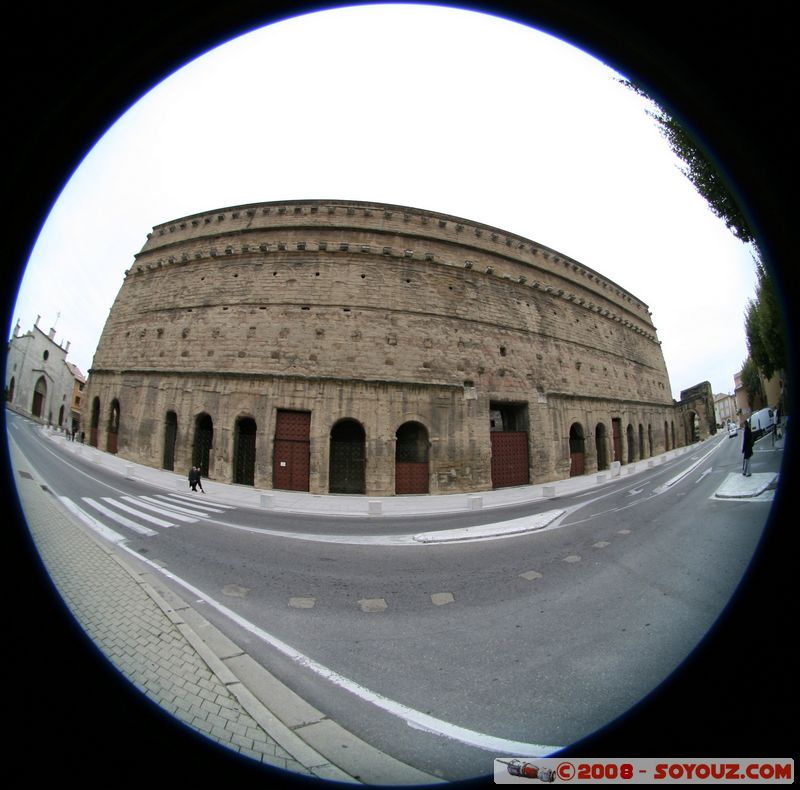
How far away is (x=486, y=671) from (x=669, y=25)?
345 centimetres

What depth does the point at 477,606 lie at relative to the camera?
2633mm

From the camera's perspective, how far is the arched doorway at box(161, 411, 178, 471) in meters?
7.69

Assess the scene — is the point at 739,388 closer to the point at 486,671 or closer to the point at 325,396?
the point at 486,671

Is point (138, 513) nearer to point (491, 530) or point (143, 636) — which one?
point (143, 636)

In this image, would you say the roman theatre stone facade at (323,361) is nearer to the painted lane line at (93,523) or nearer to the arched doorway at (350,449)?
the arched doorway at (350,449)

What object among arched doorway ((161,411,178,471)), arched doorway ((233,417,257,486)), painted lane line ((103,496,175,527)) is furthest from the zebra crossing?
arched doorway ((161,411,178,471))

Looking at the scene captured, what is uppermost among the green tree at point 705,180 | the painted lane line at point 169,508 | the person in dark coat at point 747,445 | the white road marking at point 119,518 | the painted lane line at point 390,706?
the green tree at point 705,180

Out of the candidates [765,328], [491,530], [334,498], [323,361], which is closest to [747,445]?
[765,328]

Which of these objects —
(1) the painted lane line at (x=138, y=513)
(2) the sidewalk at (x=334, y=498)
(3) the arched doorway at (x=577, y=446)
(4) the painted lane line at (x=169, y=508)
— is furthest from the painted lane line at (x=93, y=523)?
(3) the arched doorway at (x=577, y=446)

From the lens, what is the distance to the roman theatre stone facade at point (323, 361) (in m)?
6.94

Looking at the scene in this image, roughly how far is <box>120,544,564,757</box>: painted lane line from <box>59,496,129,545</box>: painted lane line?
2.28 feet

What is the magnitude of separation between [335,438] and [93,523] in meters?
4.70

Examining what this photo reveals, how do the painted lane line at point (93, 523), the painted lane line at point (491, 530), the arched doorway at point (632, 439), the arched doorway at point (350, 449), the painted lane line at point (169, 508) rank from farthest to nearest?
the arched doorway at point (632, 439) < the arched doorway at point (350, 449) < the painted lane line at point (169, 508) < the painted lane line at point (491, 530) < the painted lane line at point (93, 523)

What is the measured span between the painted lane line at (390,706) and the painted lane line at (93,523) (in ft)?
2.28
